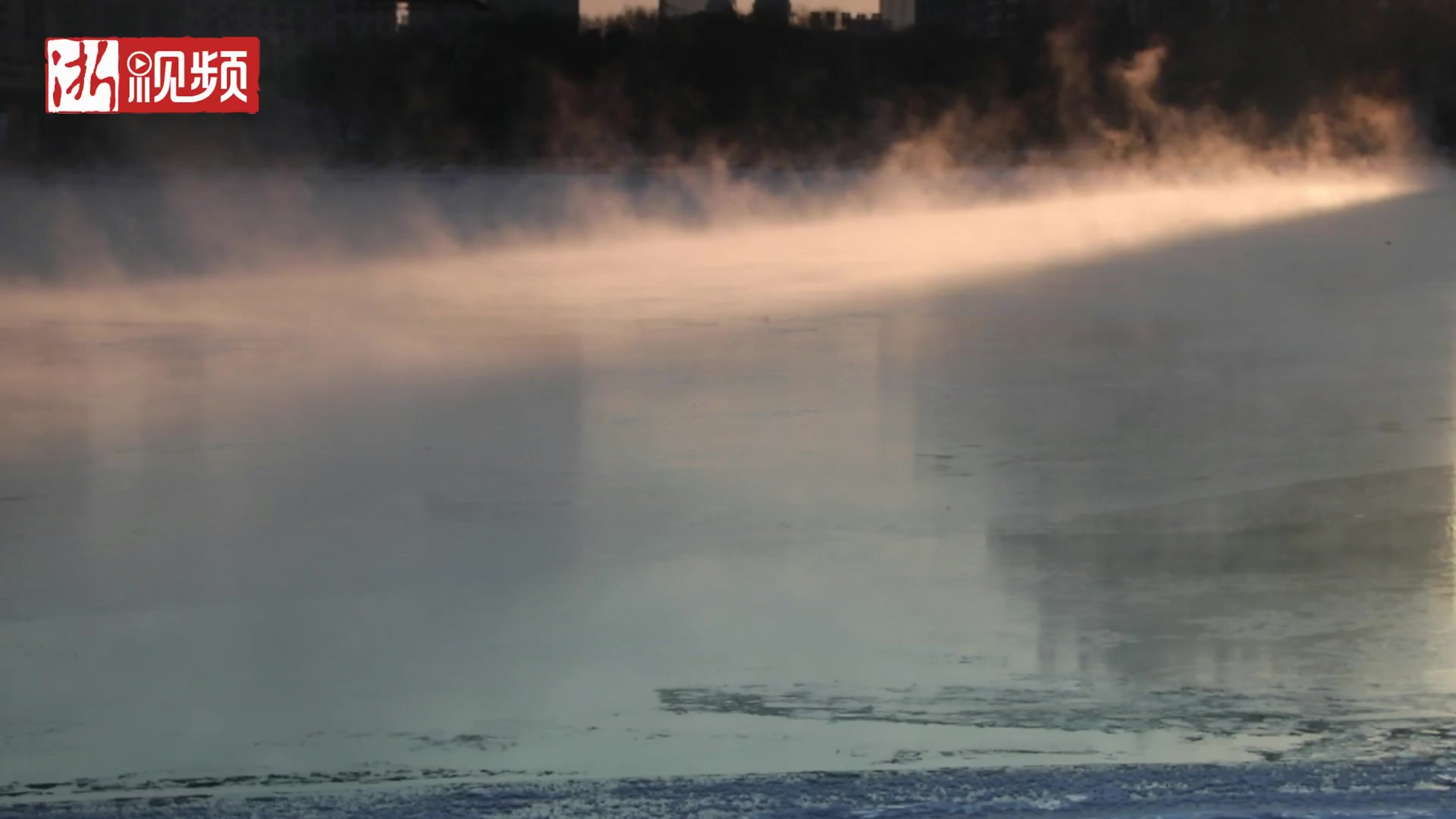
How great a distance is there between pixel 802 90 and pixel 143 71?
3.34 m

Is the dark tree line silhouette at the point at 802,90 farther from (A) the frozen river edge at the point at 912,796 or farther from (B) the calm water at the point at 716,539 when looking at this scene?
(A) the frozen river edge at the point at 912,796

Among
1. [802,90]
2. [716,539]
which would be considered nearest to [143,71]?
[802,90]

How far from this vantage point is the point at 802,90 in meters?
9.36

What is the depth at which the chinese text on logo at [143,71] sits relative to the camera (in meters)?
7.28

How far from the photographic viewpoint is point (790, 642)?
2.13 metres

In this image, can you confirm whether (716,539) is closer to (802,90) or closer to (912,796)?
(912,796)

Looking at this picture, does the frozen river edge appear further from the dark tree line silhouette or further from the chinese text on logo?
the dark tree line silhouette

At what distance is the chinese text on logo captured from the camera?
728 centimetres

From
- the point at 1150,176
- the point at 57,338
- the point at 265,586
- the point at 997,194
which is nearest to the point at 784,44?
the point at 997,194

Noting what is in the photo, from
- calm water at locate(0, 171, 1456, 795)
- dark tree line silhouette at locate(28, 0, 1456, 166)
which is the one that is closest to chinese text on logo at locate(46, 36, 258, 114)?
dark tree line silhouette at locate(28, 0, 1456, 166)

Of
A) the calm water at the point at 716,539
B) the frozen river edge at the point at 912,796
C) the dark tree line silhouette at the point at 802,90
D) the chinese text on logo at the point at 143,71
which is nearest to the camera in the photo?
the frozen river edge at the point at 912,796

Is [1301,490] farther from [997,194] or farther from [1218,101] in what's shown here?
[1218,101]

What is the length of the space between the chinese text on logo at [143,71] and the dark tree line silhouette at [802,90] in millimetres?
259

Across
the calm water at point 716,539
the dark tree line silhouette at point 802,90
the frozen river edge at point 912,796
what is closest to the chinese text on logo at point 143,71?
the dark tree line silhouette at point 802,90
